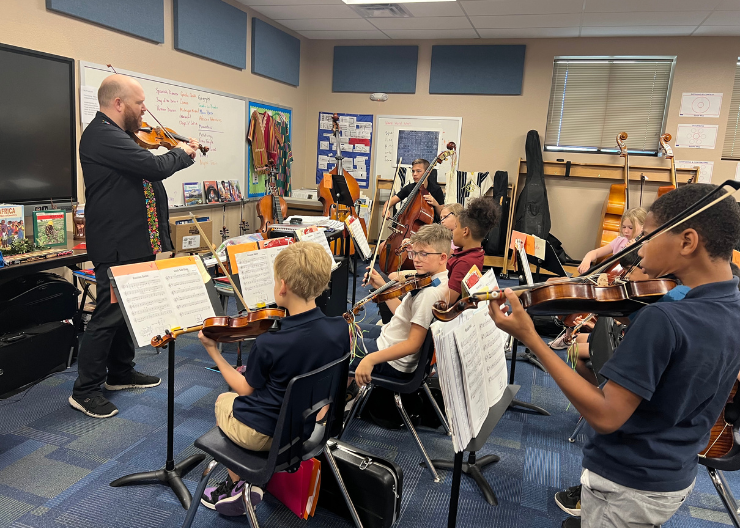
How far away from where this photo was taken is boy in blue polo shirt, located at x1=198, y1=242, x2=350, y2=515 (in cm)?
147

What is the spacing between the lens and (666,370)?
1.04m

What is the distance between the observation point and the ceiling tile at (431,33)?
18.0ft

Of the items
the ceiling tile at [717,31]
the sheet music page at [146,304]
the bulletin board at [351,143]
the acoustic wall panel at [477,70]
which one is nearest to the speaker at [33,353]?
the sheet music page at [146,304]

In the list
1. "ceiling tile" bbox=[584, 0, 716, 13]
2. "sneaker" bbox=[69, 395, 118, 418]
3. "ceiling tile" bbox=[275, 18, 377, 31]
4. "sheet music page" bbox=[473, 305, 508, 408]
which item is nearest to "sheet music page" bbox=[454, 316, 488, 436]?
"sheet music page" bbox=[473, 305, 508, 408]

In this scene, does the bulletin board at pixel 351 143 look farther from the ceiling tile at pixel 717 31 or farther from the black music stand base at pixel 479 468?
the black music stand base at pixel 479 468

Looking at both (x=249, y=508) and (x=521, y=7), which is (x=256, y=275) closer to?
(x=249, y=508)

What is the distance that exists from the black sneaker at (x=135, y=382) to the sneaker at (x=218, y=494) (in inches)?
42.0

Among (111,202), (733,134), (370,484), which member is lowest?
(370,484)

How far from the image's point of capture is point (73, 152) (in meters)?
3.29

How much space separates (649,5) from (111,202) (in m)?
4.53

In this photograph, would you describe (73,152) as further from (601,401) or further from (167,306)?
(601,401)

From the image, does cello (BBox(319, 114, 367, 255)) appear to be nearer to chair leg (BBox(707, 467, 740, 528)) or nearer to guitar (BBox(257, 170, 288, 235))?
guitar (BBox(257, 170, 288, 235))

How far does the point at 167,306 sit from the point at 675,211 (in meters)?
1.60

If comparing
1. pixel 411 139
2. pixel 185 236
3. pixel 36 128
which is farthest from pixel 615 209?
pixel 36 128
